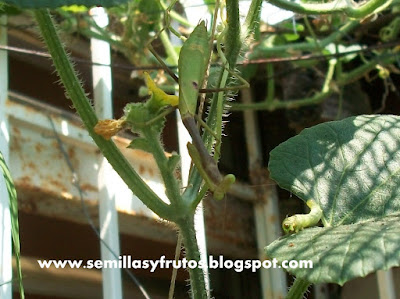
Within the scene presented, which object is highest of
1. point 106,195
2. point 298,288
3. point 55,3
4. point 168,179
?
point 106,195

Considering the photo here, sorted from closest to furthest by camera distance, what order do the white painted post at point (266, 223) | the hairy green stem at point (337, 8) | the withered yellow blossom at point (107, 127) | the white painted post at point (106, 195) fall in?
the withered yellow blossom at point (107, 127) < the hairy green stem at point (337, 8) < the white painted post at point (106, 195) < the white painted post at point (266, 223)

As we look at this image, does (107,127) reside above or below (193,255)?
above

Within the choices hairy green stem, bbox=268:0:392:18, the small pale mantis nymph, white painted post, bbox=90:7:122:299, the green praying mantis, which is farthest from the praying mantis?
white painted post, bbox=90:7:122:299

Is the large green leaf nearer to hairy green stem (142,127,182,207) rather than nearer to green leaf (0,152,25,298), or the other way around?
hairy green stem (142,127,182,207)

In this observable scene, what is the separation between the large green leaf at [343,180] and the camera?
2.19 feet

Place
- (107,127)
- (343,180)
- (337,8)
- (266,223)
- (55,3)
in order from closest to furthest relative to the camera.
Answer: (55,3)
(107,127)
(343,180)
(337,8)
(266,223)

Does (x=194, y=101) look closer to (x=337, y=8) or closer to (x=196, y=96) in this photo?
(x=196, y=96)

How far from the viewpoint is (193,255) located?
713 millimetres

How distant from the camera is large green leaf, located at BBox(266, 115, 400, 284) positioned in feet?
2.19

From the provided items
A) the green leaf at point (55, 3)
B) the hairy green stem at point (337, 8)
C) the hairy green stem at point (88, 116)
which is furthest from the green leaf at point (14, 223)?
the hairy green stem at point (337, 8)

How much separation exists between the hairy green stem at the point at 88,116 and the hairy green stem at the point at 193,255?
0.02 meters

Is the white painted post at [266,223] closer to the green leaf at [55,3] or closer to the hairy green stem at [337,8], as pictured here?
the hairy green stem at [337,8]

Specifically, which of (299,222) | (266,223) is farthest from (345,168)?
(266,223)

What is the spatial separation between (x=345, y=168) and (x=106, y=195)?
2.24ft
